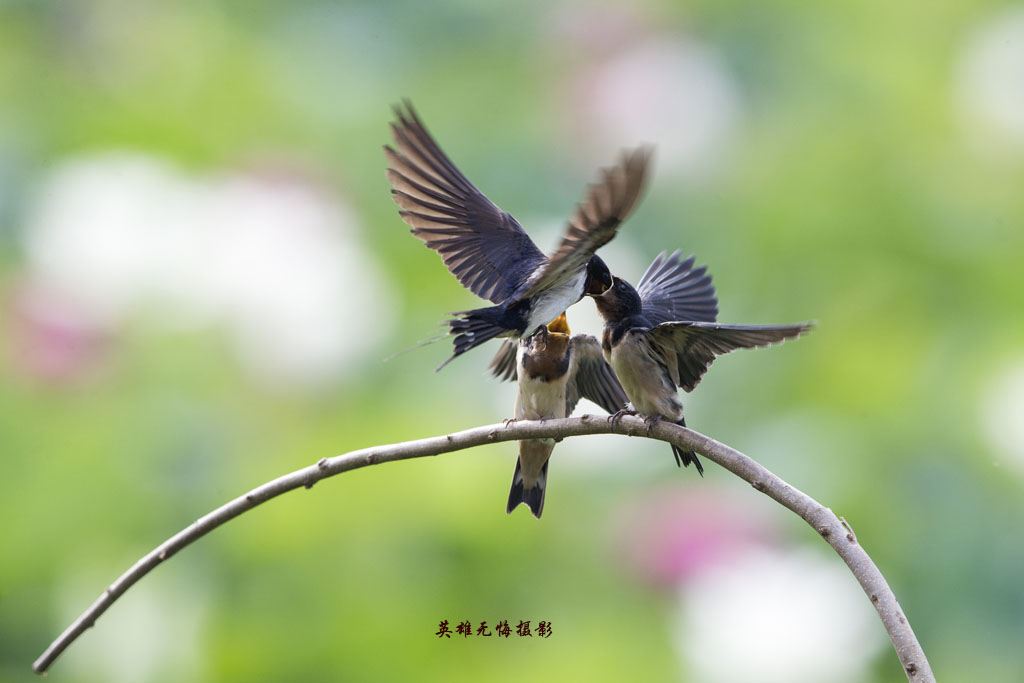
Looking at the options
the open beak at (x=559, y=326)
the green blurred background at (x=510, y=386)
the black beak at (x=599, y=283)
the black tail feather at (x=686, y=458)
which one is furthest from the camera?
the green blurred background at (x=510, y=386)

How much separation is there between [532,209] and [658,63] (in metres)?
0.47

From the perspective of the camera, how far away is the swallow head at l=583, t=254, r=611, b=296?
85 centimetres

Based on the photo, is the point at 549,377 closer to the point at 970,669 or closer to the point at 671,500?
the point at 671,500

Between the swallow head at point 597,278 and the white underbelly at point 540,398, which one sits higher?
the white underbelly at point 540,398

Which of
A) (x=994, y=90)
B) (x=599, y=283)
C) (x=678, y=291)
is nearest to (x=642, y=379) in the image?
(x=599, y=283)

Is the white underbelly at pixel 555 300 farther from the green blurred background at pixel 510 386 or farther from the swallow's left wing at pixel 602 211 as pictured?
the green blurred background at pixel 510 386

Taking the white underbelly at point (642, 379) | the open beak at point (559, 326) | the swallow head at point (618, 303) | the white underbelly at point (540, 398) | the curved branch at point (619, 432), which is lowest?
the curved branch at point (619, 432)

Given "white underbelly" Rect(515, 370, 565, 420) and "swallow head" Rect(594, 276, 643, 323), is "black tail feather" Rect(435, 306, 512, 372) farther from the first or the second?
"white underbelly" Rect(515, 370, 565, 420)

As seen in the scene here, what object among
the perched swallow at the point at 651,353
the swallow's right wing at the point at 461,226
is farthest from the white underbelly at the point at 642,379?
the swallow's right wing at the point at 461,226

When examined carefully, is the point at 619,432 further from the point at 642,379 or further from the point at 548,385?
the point at 548,385

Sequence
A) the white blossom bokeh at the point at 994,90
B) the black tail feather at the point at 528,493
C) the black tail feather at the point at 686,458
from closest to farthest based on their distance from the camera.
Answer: the black tail feather at the point at 686,458 < the black tail feather at the point at 528,493 < the white blossom bokeh at the point at 994,90

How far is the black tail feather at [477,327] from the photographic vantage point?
0.81 meters

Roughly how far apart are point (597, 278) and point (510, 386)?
38.2 inches

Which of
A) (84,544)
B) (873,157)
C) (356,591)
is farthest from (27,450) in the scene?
(873,157)
